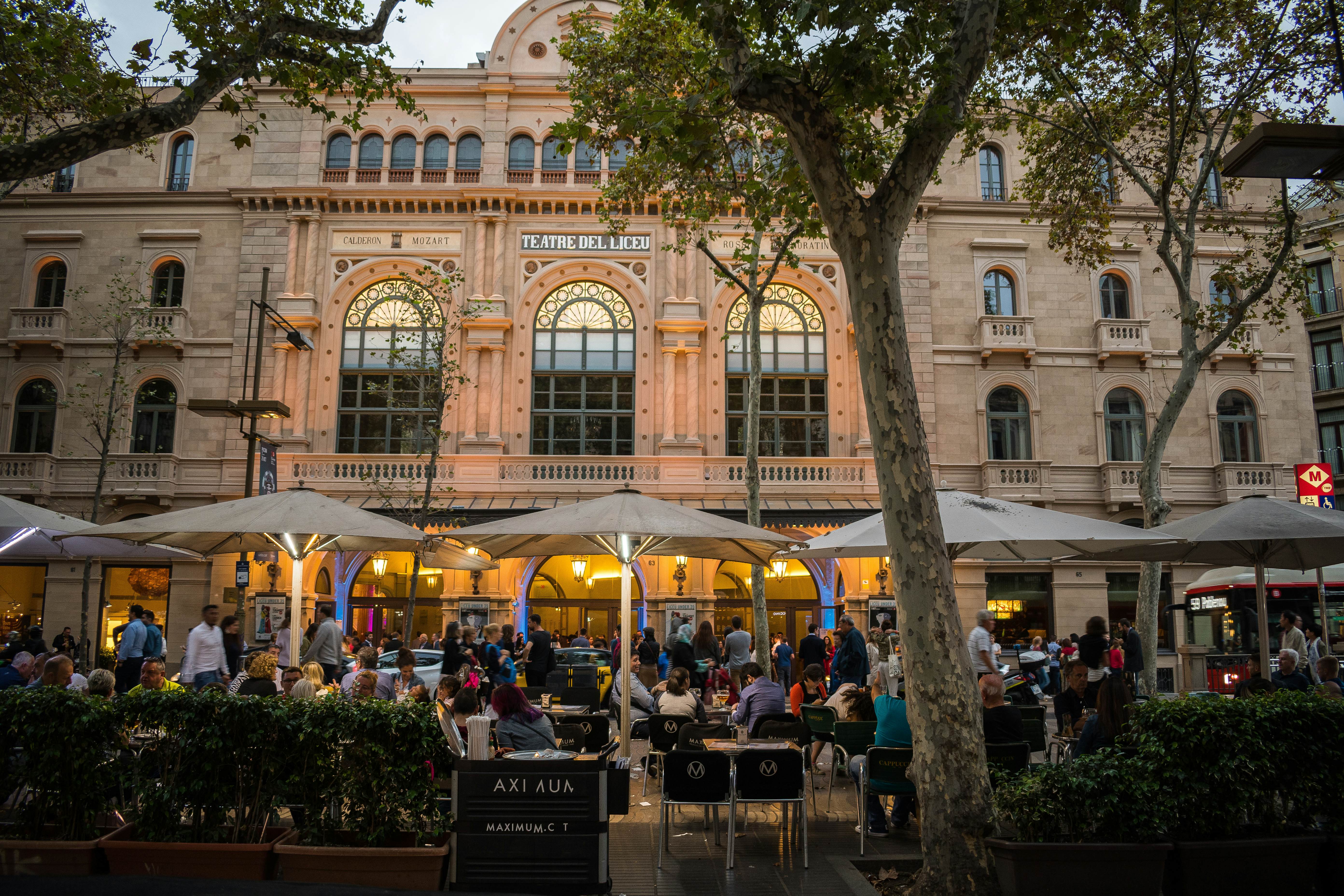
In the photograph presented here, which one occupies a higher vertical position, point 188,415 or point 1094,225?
point 1094,225

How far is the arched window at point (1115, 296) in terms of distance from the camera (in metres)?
26.6

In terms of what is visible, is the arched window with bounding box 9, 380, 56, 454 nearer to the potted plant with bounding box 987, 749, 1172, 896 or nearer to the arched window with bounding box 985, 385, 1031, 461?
the arched window with bounding box 985, 385, 1031, 461

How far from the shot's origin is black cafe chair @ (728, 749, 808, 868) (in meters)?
7.18

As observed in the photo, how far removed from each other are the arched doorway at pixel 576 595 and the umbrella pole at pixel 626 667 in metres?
15.0

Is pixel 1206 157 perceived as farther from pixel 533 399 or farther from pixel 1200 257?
pixel 533 399

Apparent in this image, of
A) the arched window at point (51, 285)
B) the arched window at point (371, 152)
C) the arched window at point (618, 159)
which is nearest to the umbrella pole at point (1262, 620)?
the arched window at point (618, 159)

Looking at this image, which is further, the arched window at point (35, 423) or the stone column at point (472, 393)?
the stone column at point (472, 393)

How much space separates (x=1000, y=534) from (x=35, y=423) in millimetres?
26214

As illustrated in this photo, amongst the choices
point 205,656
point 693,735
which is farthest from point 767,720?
point 205,656

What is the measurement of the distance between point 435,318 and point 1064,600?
19.3 m

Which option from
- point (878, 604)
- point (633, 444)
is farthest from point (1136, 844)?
point (633, 444)

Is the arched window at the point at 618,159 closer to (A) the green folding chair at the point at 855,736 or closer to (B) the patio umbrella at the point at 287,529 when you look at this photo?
(B) the patio umbrella at the point at 287,529

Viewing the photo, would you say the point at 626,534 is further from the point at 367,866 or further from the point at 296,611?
the point at 296,611

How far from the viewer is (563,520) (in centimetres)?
960
